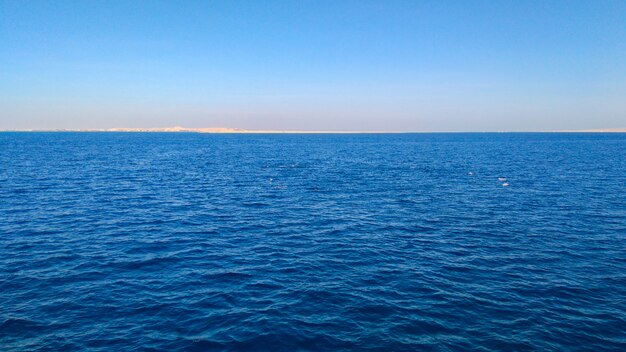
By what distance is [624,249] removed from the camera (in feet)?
108

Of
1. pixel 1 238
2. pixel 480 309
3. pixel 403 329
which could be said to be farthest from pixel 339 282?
pixel 1 238

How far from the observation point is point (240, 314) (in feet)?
72.0

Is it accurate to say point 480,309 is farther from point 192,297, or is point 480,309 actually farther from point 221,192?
point 221,192

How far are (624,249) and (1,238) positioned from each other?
5850 centimetres

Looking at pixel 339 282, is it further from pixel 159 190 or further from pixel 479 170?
pixel 479 170

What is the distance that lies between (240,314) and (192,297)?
13.5ft

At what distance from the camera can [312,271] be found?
2839 centimetres

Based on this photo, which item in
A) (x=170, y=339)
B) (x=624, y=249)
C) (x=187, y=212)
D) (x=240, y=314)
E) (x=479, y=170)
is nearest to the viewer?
(x=170, y=339)

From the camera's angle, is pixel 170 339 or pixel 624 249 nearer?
pixel 170 339

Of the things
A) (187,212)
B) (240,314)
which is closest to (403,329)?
(240,314)

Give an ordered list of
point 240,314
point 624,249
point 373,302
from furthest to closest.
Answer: point 624,249 → point 373,302 → point 240,314

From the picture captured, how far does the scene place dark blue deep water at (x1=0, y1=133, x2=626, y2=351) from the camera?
1992cm

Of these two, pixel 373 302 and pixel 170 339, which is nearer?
pixel 170 339

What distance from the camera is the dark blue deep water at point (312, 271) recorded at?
65.4 ft
